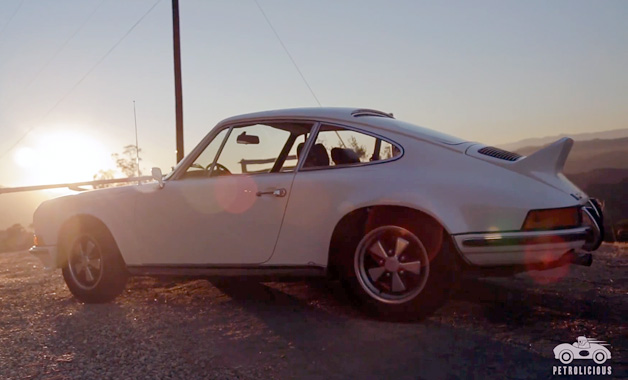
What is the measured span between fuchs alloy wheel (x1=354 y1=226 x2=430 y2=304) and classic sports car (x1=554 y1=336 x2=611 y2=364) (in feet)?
2.94

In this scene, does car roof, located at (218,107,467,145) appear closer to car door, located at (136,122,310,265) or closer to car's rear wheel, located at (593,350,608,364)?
car door, located at (136,122,310,265)

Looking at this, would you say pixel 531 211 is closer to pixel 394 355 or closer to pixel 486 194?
pixel 486 194

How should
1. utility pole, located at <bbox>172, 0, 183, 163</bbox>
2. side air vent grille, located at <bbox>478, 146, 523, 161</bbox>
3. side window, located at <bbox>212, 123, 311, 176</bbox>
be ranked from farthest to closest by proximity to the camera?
utility pole, located at <bbox>172, 0, 183, 163</bbox> < side window, located at <bbox>212, 123, 311, 176</bbox> < side air vent grille, located at <bbox>478, 146, 523, 161</bbox>

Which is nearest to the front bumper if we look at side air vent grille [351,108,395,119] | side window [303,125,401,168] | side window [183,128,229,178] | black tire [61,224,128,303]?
side window [303,125,401,168]

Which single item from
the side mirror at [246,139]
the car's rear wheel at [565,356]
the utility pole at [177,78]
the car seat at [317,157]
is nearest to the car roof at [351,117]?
the side mirror at [246,139]

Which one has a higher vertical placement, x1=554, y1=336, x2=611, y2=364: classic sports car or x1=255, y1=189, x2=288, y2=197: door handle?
x1=255, y1=189, x2=288, y2=197: door handle

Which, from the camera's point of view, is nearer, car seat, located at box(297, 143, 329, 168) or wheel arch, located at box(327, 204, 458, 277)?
wheel arch, located at box(327, 204, 458, 277)

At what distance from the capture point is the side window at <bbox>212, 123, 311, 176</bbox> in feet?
16.5

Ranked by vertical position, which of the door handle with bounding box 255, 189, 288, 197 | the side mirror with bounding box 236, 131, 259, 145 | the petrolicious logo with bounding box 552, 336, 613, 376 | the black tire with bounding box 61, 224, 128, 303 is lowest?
the petrolicious logo with bounding box 552, 336, 613, 376

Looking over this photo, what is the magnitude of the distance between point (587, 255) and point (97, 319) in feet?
11.1

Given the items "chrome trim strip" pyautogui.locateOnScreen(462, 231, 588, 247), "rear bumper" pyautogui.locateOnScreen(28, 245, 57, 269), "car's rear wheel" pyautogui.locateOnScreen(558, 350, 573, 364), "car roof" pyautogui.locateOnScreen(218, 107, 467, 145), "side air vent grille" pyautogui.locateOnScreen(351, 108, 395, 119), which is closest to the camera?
"car's rear wheel" pyautogui.locateOnScreen(558, 350, 573, 364)

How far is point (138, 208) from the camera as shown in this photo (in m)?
5.42

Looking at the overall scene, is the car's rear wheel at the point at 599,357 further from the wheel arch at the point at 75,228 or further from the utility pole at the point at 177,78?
the utility pole at the point at 177,78

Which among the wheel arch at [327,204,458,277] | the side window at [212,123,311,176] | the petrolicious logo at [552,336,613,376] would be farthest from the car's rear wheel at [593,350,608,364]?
the side window at [212,123,311,176]
